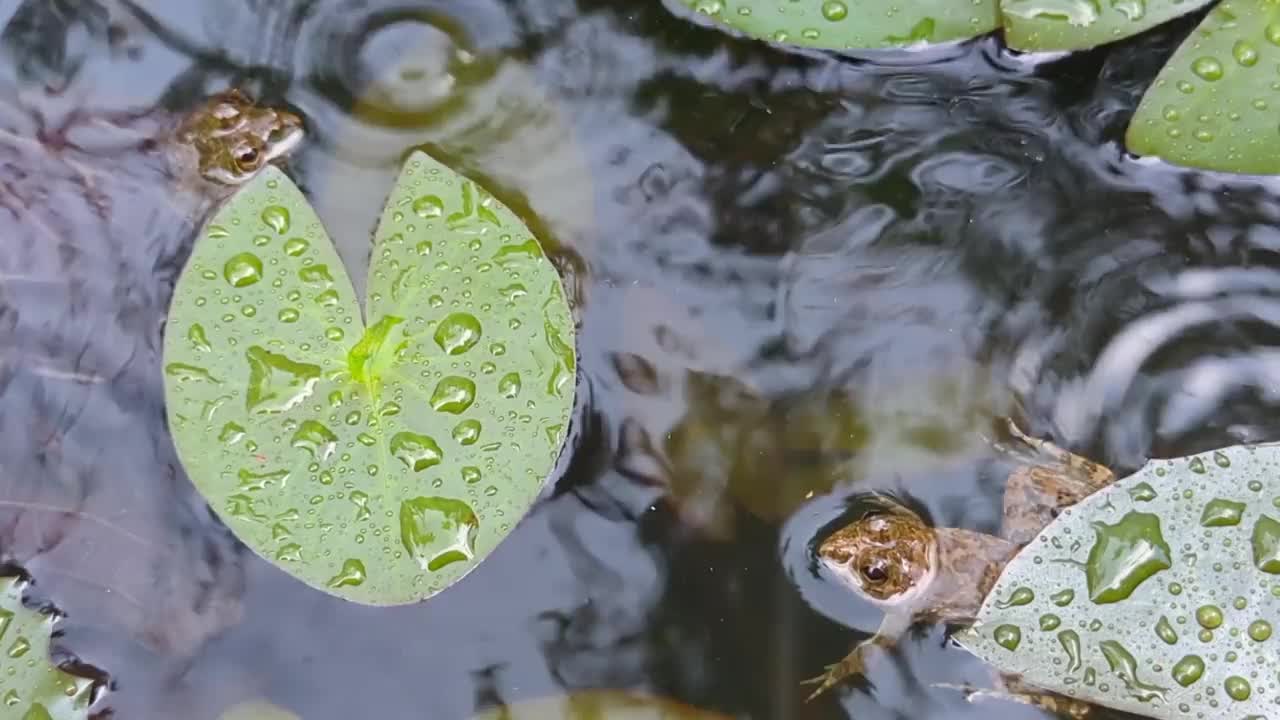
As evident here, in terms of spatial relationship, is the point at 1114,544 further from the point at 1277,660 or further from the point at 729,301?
the point at 729,301

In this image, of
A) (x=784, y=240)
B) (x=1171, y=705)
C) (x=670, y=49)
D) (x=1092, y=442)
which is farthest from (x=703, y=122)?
→ (x=1171, y=705)

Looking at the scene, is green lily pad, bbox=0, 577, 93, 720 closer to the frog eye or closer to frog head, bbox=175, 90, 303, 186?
frog head, bbox=175, 90, 303, 186

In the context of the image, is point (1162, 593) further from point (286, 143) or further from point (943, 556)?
point (286, 143)

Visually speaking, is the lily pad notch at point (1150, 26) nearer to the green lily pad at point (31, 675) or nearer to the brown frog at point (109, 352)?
the brown frog at point (109, 352)

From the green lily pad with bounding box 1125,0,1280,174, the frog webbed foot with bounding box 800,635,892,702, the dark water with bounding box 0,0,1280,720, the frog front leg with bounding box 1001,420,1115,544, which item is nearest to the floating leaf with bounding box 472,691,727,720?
the dark water with bounding box 0,0,1280,720

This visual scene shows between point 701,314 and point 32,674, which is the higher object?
point 701,314

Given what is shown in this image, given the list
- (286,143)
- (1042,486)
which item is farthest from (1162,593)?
(286,143)

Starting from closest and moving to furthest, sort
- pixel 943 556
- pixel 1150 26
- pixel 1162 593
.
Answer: pixel 1162 593
pixel 1150 26
pixel 943 556
